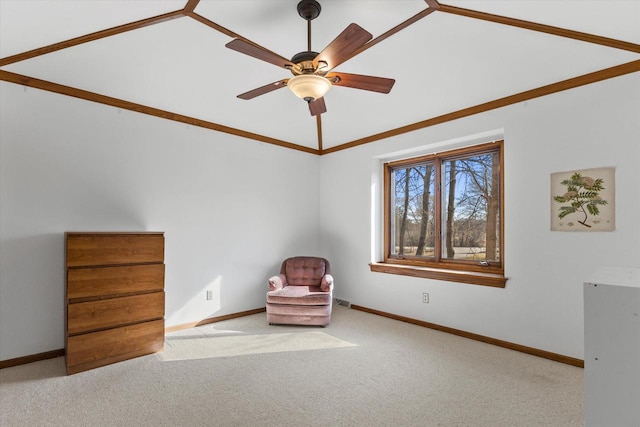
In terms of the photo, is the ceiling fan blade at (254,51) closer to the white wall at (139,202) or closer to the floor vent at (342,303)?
the white wall at (139,202)

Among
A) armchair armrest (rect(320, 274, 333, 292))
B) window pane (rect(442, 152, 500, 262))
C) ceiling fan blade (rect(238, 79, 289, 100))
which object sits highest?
ceiling fan blade (rect(238, 79, 289, 100))

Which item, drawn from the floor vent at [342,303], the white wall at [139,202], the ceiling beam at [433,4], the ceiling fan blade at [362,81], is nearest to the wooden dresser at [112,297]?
the white wall at [139,202]

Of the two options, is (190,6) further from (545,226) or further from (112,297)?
(545,226)

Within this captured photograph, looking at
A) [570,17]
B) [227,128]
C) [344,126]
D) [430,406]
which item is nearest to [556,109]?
[570,17]

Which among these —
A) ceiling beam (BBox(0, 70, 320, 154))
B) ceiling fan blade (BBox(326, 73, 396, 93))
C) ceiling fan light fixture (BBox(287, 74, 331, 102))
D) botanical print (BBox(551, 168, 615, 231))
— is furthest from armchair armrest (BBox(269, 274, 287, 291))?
botanical print (BBox(551, 168, 615, 231))

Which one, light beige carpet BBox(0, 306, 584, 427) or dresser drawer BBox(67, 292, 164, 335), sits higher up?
dresser drawer BBox(67, 292, 164, 335)

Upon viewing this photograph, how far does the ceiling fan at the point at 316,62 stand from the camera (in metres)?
2.05

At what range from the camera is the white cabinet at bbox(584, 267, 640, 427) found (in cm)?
71

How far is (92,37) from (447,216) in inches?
166

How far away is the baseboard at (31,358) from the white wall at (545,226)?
3.87m

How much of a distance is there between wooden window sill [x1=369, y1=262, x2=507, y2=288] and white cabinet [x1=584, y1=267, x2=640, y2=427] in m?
2.98

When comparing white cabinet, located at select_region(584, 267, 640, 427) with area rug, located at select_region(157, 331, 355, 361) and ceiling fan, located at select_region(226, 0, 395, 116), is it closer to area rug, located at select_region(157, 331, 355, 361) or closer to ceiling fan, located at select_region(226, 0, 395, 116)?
ceiling fan, located at select_region(226, 0, 395, 116)

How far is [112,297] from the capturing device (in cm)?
296

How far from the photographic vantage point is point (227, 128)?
4.41 meters
